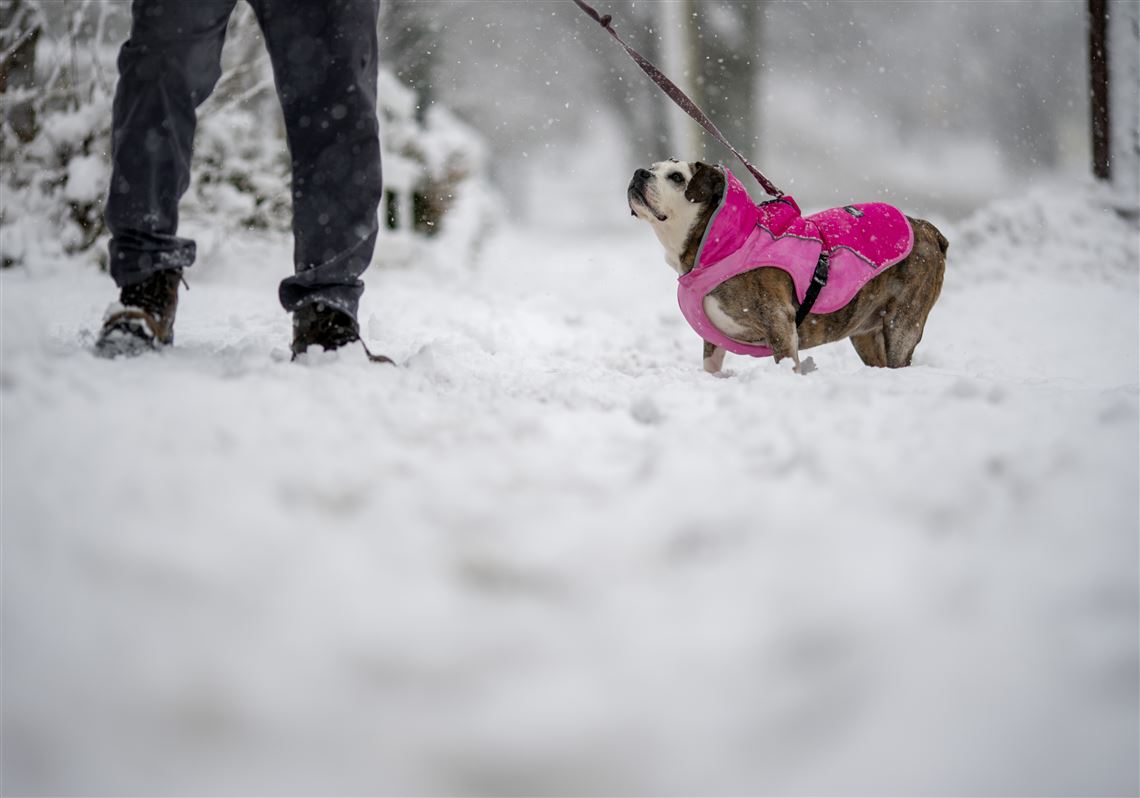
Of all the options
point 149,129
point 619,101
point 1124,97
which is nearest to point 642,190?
point 149,129

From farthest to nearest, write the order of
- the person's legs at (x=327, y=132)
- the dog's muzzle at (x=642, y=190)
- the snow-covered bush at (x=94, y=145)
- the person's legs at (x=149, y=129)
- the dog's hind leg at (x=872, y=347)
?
1. the snow-covered bush at (x=94, y=145)
2. the dog's hind leg at (x=872, y=347)
3. the dog's muzzle at (x=642, y=190)
4. the person's legs at (x=327, y=132)
5. the person's legs at (x=149, y=129)

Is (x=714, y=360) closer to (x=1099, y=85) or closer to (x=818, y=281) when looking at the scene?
(x=818, y=281)

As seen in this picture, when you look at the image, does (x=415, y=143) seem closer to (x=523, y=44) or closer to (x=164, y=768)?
(x=523, y=44)

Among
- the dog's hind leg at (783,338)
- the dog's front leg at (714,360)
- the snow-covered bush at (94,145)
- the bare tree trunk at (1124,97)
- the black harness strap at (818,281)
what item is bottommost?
the dog's hind leg at (783,338)

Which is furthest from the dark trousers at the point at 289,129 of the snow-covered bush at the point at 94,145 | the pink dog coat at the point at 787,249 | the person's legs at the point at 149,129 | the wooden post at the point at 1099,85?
the wooden post at the point at 1099,85

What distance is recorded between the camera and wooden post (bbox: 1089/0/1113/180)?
9.11 m

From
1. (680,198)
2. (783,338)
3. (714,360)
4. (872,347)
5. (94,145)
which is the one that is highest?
(94,145)

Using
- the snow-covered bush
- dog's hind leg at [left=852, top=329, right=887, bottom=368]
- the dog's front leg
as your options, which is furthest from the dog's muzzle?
the snow-covered bush

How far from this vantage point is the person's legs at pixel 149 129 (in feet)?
5.52

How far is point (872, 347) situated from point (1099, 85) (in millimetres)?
9171

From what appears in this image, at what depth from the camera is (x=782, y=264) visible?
2.40 m

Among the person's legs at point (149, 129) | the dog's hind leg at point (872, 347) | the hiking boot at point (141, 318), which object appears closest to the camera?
the hiking boot at point (141, 318)

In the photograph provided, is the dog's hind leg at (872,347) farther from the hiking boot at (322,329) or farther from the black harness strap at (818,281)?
the hiking boot at (322,329)

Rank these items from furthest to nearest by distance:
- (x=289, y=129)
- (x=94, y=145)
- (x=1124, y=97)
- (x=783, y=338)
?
(x=1124, y=97) → (x=94, y=145) → (x=783, y=338) → (x=289, y=129)
